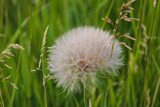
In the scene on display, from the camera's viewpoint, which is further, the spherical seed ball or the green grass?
the green grass

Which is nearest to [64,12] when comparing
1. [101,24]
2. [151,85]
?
[101,24]

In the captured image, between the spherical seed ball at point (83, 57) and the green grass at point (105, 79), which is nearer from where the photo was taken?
the spherical seed ball at point (83, 57)

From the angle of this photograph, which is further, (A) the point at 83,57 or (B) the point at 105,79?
(B) the point at 105,79

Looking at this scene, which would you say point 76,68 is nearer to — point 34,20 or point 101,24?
point 101,24
